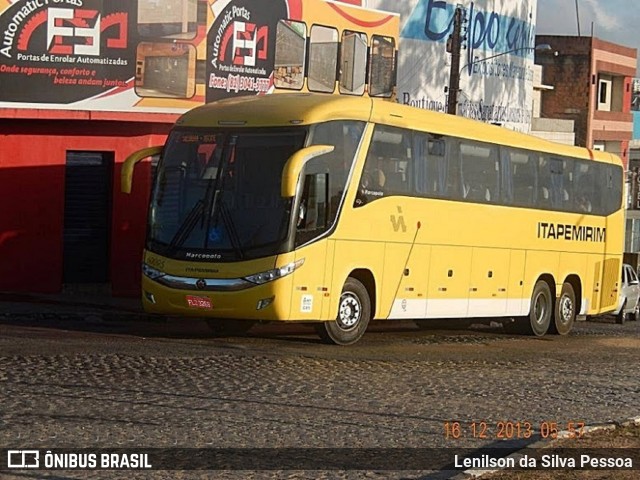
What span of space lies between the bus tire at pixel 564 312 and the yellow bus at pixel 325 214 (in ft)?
9.95

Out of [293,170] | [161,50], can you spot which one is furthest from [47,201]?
[293,170]

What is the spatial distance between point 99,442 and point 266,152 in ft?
30.5

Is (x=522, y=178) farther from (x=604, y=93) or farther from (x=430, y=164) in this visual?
(x=604, y=93)

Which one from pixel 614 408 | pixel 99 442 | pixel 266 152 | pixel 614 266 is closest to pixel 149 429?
pixel 99 442

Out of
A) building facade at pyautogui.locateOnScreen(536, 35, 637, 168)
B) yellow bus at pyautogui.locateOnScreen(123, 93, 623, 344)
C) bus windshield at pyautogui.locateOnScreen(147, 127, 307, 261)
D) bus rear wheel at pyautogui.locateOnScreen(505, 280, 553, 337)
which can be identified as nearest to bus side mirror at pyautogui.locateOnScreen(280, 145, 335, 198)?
yellow bus at pyautogui.locateOnScreen(123, 93, 623, 344)

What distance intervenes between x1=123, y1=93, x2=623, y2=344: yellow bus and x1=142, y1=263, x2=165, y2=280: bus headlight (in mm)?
42

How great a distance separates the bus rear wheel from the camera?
26.5 metres

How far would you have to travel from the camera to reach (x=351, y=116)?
A: 798 inches

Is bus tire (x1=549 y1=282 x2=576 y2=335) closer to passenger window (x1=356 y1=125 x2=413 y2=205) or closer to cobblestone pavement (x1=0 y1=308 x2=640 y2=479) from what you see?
cobblestone pavement (x1=0 y1=308 x2=640 y2=479)

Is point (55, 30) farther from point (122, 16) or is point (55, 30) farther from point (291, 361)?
point (291, 361)

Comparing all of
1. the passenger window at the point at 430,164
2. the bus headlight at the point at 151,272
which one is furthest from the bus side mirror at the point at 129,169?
the passenger window at the point at 430,164

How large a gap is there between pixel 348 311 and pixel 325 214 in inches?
62.5

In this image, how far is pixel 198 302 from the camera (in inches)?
769

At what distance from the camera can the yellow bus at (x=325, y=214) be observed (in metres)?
19.4
